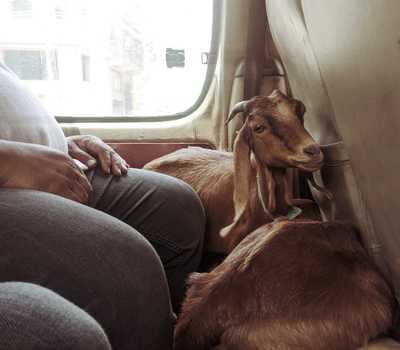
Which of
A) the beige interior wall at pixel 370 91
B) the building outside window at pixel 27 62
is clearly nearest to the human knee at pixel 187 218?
the beige interior wall at pixel 370 91

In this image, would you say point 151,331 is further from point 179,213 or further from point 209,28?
point 209,28

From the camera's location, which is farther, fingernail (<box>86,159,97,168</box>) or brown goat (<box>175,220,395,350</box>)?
fingernail (<box>86,159,97,168</box>)

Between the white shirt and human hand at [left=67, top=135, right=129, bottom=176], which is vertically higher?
the white shirt

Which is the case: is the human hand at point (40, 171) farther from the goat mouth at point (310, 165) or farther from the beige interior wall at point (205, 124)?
the beige interior wall at point (205, 124)

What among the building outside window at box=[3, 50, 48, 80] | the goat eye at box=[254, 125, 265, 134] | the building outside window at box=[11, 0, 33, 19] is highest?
the building outside window at box=[11, 0, 33, 19]

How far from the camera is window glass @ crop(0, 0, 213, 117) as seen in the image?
148 centimetres

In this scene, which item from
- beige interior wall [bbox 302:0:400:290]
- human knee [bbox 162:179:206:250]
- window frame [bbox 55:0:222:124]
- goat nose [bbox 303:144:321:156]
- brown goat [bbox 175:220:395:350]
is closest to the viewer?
beige interior wall [bbox 302:0:400:290]

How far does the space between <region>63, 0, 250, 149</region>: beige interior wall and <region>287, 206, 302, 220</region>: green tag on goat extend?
0.62 m

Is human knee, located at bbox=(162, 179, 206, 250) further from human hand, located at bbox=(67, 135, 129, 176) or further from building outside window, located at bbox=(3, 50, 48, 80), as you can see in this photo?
building outside window, located at bbox=(3, 50, 48, 80)

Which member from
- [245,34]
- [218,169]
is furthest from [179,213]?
[245,34]

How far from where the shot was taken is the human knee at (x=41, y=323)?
316 millimetres

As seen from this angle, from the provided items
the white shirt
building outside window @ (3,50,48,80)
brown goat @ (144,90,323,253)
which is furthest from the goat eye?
building outside window @ (3,50,48,80)

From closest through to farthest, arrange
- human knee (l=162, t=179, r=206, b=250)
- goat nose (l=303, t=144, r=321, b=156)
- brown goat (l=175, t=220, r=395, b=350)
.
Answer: brown goat (l=175, t=220, r=395, b=350)
goat nose (l=303, t=144, r=321, b=156)
human knee (l=162, t=179, r=206, b=250)

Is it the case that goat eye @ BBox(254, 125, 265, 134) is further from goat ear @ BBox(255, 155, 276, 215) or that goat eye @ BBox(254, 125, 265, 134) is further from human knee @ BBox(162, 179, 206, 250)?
human knee @ BBox(162, 179, 206, 250)
